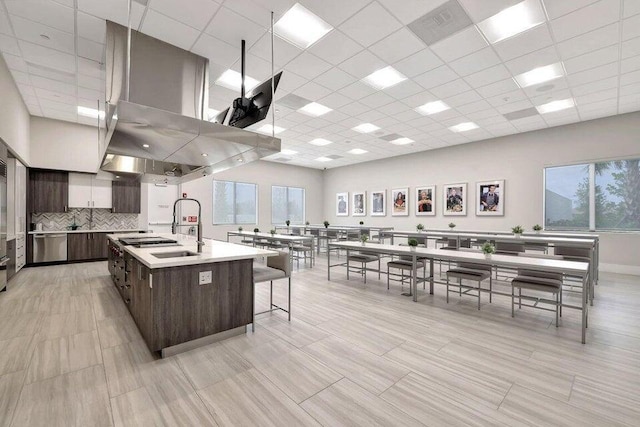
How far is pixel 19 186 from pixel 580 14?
9.35 metres

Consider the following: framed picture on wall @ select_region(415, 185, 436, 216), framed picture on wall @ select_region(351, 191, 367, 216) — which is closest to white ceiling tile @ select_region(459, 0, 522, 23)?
framed picture on wall @ select_region(415, 185, 436, 216)

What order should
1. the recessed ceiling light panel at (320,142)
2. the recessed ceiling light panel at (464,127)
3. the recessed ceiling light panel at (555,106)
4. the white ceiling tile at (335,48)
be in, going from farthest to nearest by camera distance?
the recessed ceiling light panel at (320,142)
the recessed ceiling light panel at (464,127)
the recessed ceiling light panel at (555,106)
the white ceiling tile at (335,48)

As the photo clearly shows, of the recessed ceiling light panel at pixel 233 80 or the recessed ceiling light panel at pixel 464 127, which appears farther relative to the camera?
the recessed ceiling light panel at pixel 464 127

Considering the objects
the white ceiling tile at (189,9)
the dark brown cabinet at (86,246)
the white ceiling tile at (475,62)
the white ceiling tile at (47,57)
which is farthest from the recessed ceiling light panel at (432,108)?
the dark brown cabinet at (86,246)

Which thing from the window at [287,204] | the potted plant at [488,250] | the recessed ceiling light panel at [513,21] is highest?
the recessed ceiling light panel at [513,21]

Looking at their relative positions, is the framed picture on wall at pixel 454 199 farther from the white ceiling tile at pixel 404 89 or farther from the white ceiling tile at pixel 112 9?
the white ceiling tile at pixel 112 9

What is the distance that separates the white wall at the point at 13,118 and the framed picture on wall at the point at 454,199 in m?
10.1

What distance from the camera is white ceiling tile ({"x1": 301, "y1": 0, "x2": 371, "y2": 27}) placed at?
2918 mm

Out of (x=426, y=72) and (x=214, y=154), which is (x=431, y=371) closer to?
(x=214, y=154)

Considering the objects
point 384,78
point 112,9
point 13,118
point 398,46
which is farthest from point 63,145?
point 398,46

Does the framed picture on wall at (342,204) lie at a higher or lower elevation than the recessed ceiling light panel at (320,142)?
lower

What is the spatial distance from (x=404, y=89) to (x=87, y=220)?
8120mm

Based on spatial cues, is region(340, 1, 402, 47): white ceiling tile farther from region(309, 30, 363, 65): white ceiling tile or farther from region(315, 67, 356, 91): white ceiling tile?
region(315, 67, 356, 91): white ceiling tile

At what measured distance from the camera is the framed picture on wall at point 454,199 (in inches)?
340
